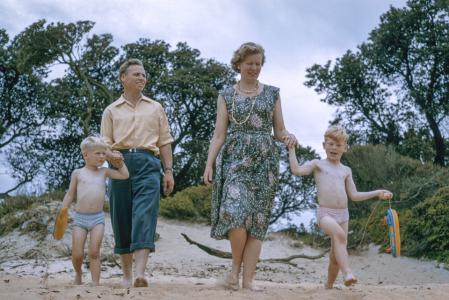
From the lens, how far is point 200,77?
20484 millimetres

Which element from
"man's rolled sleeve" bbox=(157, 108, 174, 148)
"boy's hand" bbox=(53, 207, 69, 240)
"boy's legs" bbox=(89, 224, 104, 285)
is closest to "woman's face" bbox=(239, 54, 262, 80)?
"man's rolled sleeve" bbox=(157, 108, 174, 148)

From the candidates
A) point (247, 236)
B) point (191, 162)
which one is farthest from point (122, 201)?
point (191, 162)

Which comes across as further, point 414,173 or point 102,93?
point 102,93

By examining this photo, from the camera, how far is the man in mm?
5000

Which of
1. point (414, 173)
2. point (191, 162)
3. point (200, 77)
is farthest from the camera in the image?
point (200, 77)

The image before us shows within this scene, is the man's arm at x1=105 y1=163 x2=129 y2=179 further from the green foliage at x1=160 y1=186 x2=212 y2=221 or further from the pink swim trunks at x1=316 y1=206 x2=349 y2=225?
the green foliage at x1=160 y1=186 x2=212 y2=221

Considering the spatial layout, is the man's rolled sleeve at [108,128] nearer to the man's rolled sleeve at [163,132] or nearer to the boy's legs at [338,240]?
the man's rolled sleeve at [163,132]

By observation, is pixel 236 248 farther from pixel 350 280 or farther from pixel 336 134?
pixel 336 134

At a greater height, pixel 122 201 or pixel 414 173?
pixel 414 173

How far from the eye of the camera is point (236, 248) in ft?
15.9

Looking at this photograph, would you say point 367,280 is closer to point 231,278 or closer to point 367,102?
point 231,278

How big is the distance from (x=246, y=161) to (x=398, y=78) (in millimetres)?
17662

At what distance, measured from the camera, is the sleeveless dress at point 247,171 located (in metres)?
4.85

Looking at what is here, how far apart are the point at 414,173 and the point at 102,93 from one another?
34.8 ft
